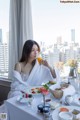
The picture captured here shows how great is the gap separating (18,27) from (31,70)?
2.81 ft

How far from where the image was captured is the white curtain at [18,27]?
2586 millimetres

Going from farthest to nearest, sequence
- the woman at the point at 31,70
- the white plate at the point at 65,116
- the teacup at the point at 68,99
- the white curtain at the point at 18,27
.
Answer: the white curtain at the point at 18,27
the woman at the point at 31,70
the teacup at the point at 68,99
the white plate at the point at 65,116

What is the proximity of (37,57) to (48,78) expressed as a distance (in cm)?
31

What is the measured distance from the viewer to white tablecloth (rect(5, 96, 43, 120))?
119cm

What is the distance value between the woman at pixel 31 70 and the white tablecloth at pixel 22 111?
0.49 m

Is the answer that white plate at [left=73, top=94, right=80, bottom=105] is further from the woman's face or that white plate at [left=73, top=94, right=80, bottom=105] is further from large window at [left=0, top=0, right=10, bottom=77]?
large window at [left=0, top=0, right=10, bottom=77]

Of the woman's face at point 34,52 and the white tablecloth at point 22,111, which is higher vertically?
the woman's face at point 34,52

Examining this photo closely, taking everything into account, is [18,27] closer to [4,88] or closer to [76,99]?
[4,88]

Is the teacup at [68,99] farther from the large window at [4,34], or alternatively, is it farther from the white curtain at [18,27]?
the large window at [4,34]

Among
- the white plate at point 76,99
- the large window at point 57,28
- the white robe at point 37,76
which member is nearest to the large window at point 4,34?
the large window at point 57,28

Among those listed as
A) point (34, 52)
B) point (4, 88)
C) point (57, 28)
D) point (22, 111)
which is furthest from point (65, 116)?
point (4, 88)

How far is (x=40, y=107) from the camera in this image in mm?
1199

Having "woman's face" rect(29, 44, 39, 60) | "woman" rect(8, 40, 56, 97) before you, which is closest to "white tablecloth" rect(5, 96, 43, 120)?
"woman" rect(8, 40, 56, 97)

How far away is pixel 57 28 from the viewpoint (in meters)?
2.52
